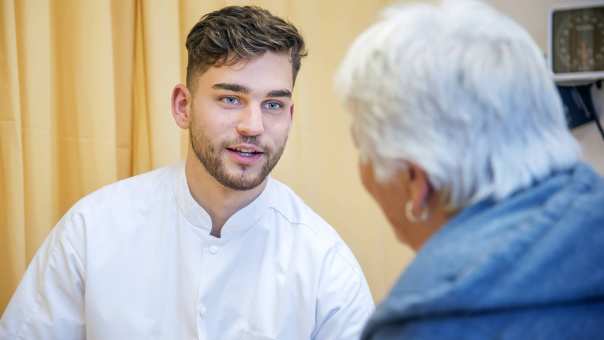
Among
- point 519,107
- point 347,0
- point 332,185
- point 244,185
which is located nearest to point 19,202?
point 244,185

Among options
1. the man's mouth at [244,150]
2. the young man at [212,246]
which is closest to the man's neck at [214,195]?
the young man at [212,246]

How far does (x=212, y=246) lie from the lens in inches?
63.6

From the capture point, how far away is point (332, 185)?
2.02m

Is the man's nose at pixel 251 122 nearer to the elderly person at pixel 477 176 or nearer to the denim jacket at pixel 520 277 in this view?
the elderly person at pixel 477 176

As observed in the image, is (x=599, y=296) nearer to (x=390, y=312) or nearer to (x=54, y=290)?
(x=390, y=312)

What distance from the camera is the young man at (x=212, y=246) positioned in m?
1.54

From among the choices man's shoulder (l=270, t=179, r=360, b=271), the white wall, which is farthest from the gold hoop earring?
the white wall

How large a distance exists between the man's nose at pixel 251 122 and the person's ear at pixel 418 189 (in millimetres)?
708

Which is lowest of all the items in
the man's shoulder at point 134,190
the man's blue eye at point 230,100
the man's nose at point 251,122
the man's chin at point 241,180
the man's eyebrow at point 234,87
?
the man's shoulder at point 134,190

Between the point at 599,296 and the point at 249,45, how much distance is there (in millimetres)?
1012

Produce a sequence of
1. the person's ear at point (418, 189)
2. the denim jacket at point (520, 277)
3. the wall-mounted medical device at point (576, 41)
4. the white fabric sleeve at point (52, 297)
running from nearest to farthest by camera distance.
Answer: the denim jacket at point (520, 277), the person's ear at point (418, 189), the white fabric sleeve at point (52, 297), the wall-mounted medical device at point (576, 41)

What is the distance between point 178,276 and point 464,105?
1008mm

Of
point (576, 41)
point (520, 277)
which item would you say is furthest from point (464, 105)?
point (576, 41)

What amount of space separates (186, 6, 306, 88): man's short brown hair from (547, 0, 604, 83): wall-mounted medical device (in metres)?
0.74
